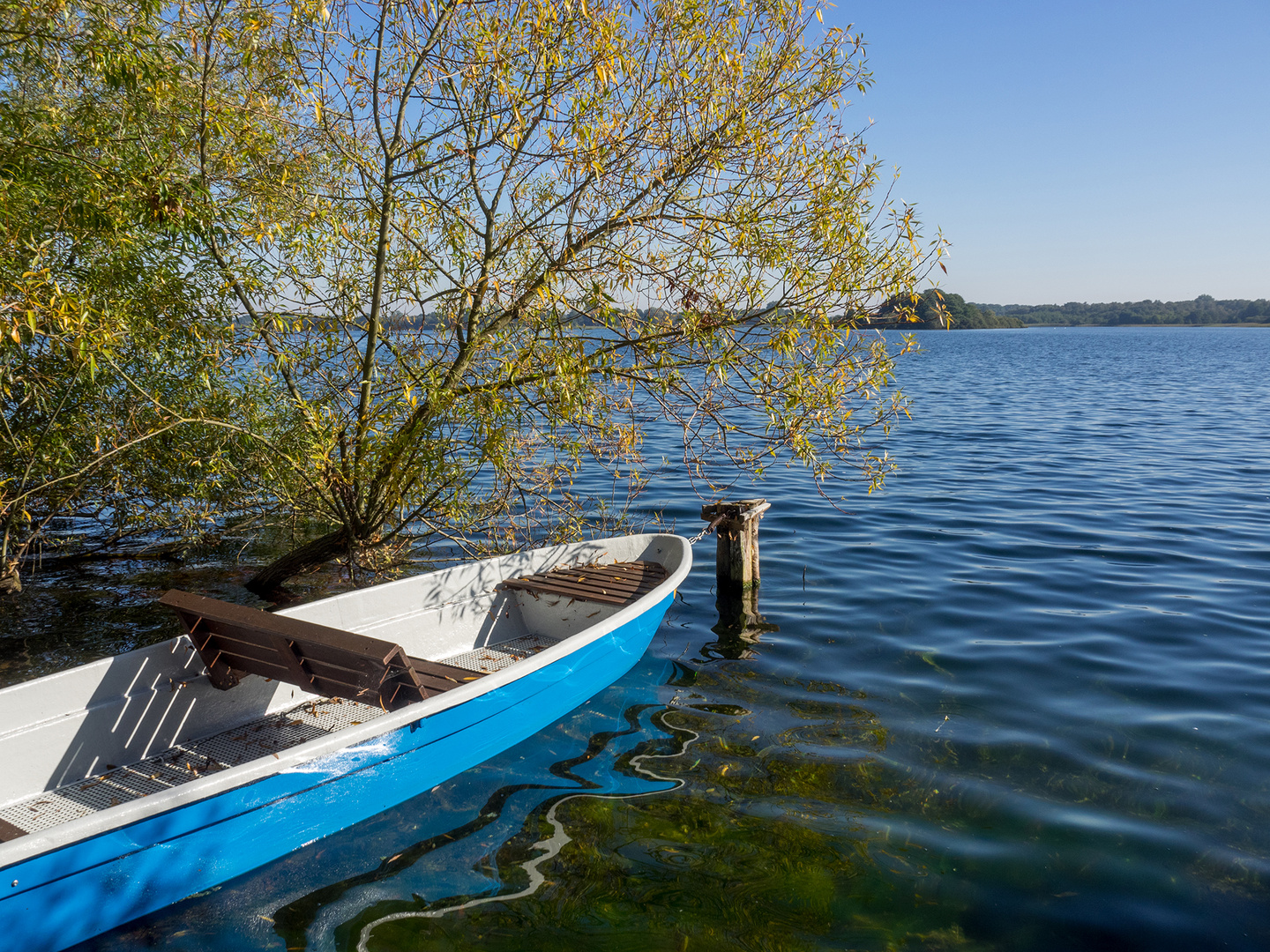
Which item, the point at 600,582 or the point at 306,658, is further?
the point at 600,582

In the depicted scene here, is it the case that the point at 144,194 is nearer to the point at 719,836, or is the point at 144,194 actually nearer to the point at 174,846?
the point at 174,846

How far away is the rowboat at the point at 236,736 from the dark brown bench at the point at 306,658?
0.01m

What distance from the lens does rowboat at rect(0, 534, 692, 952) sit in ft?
13.5

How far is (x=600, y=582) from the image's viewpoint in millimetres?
8297

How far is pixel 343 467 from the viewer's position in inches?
316

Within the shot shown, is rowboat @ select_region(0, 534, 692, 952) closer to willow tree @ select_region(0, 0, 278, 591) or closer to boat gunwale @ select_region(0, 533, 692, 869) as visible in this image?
boat gunwale @ select_region(0, 533, 692, 869)

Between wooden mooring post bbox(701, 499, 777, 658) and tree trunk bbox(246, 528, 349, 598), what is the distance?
382 cm

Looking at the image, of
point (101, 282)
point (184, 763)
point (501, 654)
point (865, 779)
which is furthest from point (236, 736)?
point (865, 779)

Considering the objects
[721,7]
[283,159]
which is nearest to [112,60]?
[283,159]

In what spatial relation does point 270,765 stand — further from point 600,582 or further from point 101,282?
point 101,282

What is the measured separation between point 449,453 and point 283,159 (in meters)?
2.88

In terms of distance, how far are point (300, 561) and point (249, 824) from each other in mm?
4922

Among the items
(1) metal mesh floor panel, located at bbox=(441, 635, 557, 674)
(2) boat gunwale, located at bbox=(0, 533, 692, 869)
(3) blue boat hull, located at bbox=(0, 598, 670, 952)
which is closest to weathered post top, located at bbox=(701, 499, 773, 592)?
(1) metal mesh floor panel, located at bbox=(441, 635, 557, 674)

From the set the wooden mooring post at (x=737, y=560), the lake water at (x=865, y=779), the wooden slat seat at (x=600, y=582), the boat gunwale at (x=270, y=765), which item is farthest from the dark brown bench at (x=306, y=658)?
the wooden mooring post at (x=737, y=560)
